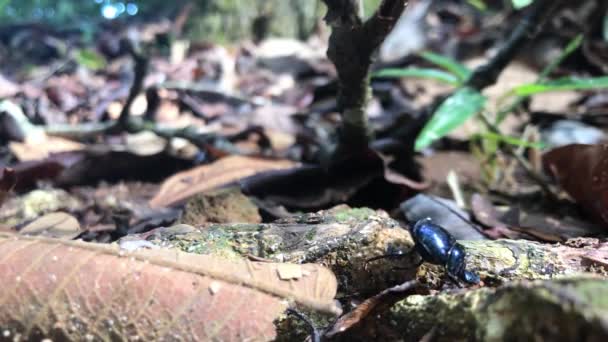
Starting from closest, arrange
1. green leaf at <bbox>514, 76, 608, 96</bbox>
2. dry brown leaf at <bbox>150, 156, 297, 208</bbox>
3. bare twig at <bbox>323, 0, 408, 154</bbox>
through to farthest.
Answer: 1. bare twig at <bbox>323, 0, 408, 154</bbox>
2. dry brown leaf at <bbox>150, 156, 297, 208</bbox>
3. green leaf at <bbox>514, 76, 608, 96</bbox>

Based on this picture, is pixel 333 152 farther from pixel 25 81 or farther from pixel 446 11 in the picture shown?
pixel 446 11

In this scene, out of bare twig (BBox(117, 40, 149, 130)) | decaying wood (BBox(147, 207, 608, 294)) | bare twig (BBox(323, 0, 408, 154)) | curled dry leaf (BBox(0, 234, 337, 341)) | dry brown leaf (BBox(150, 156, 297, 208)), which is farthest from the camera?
bare twig (BBox(117, 40, 149, 130))

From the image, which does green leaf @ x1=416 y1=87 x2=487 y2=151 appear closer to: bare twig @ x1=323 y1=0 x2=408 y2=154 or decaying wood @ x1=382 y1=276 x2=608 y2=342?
bare twig @ x1=323 y1=0 x2=408 y2=154

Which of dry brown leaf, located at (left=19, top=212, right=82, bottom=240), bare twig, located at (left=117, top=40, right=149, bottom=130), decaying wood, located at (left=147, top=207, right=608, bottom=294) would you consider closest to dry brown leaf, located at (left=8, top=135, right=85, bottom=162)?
bare twig, located at (left=117, top=40, right=149, bottom=130)

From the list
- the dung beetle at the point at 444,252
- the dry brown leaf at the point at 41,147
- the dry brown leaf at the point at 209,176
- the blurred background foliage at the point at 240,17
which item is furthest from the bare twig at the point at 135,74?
the blurred background foliage at the point at 240,17

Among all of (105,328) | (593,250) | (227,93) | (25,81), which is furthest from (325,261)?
A: (25,81)

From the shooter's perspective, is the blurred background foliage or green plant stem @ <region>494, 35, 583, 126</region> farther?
the blurred background foliage
